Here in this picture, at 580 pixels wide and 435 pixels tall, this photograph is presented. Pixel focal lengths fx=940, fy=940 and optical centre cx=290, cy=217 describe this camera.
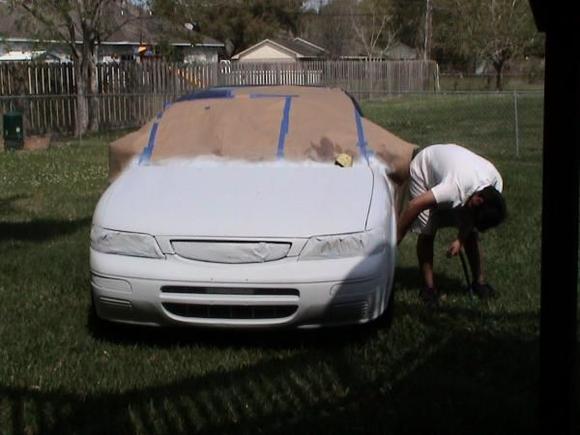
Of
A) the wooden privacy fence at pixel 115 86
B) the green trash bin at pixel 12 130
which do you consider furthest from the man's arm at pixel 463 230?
the green trash bin at pixel 12 130

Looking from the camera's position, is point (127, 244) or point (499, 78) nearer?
point (127, 244)

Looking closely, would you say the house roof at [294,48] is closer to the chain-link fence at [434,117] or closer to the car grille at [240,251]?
the chain-link fence at [434,117]

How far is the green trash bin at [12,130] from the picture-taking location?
59.3 ft

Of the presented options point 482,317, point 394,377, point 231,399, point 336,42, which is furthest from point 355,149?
point 336,42

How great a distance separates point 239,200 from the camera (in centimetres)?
548

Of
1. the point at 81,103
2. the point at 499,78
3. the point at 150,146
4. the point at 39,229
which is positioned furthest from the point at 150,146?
the point at 499,78

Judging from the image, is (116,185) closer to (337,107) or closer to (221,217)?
(221,217)

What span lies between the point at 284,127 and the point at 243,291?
183 cm

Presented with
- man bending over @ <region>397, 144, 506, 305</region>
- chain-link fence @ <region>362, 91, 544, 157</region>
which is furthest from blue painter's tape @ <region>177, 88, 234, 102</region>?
chain-link fence @ <region>362, 91, 544, 157</region>

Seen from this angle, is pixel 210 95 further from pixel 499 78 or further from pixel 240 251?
pixel 499 78

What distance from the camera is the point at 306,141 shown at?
6.39m

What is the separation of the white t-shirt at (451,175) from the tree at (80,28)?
15146 mm

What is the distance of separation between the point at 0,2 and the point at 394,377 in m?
Result: 20.5

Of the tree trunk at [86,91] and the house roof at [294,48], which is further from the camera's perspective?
the house roof at [294,48]
